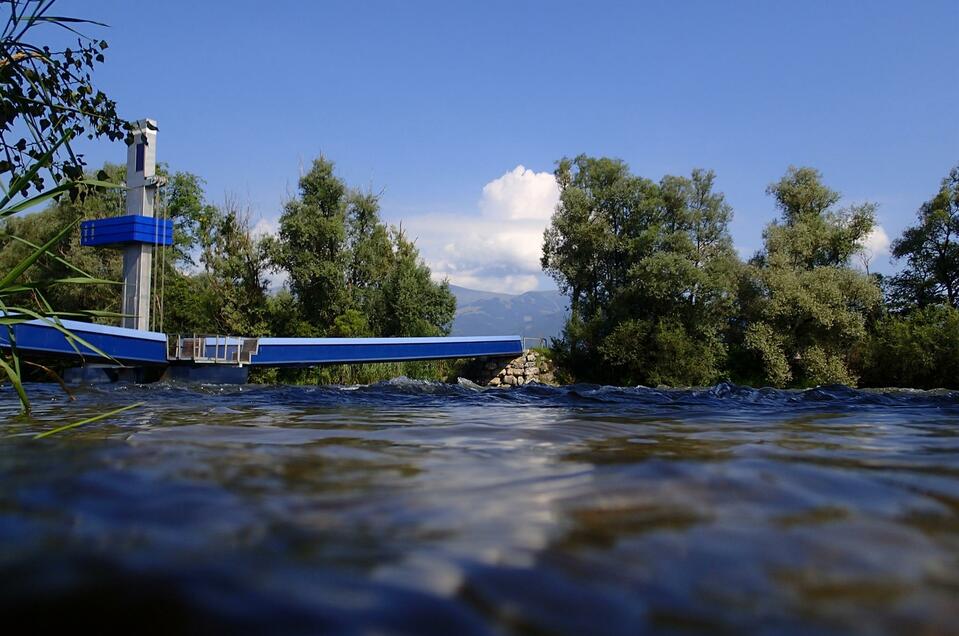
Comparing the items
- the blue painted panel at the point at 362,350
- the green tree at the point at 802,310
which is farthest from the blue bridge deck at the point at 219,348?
the green tree at the point at 802,310

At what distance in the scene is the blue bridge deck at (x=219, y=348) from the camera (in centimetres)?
1481

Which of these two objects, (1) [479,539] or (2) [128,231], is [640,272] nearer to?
(2) [128,231]

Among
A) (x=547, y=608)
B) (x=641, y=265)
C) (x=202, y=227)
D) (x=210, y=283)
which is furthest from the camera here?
(x=202, y=227)

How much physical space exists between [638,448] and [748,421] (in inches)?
96.5

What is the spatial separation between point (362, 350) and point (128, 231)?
8.15m

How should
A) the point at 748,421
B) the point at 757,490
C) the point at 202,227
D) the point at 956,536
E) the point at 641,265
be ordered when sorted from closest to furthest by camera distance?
the point at 956,536, the point at 757,490, the point at 748,421, the point at 641,265, the point at 202,227

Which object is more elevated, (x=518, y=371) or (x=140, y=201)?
(x=140, y=201)

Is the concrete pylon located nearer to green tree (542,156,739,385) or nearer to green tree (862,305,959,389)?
green tree (542,156,739,385)

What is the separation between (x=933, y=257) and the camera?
97.8 ft

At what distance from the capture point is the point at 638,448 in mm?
3104

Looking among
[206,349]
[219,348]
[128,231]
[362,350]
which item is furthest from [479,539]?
[362,350]

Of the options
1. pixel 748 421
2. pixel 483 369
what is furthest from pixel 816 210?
pixel 748 421

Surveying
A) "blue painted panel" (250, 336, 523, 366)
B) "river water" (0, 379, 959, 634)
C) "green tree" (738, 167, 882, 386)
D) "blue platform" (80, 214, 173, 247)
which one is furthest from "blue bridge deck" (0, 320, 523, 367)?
"green tree" (738, 167, 882, 386)

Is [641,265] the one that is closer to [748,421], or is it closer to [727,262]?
[727,262]
